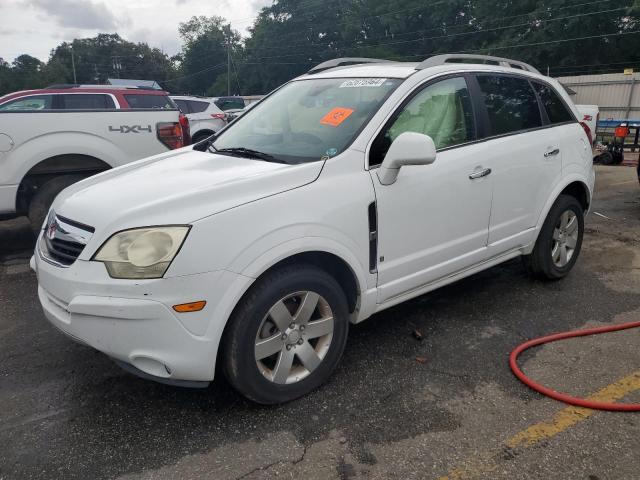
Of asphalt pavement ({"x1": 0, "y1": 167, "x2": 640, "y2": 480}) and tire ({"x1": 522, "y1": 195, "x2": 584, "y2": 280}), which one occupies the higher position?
tire ({"x1": 522, "y1": 195, "x2": 584, "y2": 280})

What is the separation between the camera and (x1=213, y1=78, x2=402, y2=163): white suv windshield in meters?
3.06

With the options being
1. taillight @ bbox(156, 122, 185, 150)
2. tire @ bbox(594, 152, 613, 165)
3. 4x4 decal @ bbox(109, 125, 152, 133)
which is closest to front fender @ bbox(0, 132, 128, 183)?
4x4 decal @ bbox(109, 125, 152, 133)

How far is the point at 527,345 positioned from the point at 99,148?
4.81 m

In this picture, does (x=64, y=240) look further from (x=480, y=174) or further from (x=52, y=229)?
(x=480, y=174)

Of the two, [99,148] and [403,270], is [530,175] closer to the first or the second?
[403,270]

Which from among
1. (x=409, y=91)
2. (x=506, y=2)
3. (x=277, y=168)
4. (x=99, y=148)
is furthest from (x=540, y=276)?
(x=506, y=2)

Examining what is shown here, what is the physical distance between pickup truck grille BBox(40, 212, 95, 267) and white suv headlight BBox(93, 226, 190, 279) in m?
0.19

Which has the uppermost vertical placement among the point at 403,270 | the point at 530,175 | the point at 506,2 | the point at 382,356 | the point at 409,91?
the point at 506,2

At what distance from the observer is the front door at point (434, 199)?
304 cm

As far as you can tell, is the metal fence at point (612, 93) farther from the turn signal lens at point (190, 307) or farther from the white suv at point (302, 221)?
the turn signal lens at point (190, 307)

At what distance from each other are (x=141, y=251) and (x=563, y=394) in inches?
92.7

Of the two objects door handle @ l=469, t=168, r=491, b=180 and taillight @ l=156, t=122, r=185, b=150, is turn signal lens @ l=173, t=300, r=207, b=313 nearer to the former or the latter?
door handle @ l=469, t=168, r=491, b=180

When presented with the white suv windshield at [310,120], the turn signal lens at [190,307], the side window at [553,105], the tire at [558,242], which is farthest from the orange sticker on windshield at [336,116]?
the tire at [558,242]

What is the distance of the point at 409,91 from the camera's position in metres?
3.21
